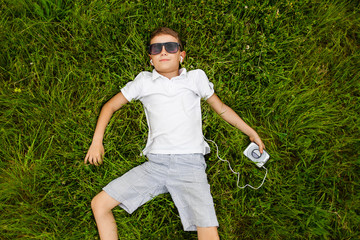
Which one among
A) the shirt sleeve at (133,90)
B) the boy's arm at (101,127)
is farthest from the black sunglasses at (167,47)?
the boy's arm at (101,127)

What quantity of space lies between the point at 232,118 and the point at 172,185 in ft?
3.69

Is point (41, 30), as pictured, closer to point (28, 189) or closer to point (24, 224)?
point (28, 189)

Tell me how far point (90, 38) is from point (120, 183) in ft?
6.35

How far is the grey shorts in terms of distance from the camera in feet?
8.02

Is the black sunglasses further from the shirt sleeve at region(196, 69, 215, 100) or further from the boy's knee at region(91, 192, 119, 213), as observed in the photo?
the boy's knee at region(91, 192, 119, 213)

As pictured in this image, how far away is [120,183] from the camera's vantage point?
256cm

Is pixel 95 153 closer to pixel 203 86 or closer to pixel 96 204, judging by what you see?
pixel 96 204

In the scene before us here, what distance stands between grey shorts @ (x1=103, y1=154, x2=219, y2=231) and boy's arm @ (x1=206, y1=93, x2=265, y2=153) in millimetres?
652

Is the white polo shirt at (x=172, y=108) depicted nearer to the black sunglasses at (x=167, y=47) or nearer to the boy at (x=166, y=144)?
the boy at (x=166, y=144)

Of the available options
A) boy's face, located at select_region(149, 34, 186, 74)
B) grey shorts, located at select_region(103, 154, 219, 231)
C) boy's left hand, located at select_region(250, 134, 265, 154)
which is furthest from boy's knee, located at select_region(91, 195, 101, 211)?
boy's left hand, located at select_region(250, 134, 265, 154)

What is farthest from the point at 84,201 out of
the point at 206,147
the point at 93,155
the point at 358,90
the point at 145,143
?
the point at 358,90

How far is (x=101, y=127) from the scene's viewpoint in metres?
2.72

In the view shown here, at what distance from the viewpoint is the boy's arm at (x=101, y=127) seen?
2.73 meters

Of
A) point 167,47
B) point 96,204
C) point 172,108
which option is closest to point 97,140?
point 96,204
